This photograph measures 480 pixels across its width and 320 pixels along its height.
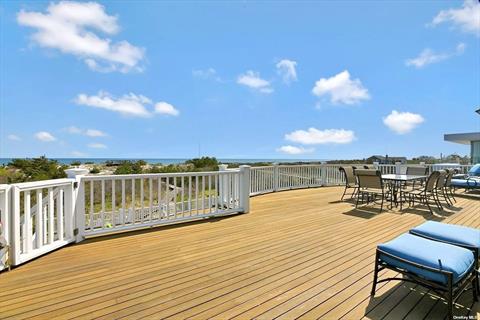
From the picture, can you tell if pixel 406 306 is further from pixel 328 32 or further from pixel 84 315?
pixel 328 32

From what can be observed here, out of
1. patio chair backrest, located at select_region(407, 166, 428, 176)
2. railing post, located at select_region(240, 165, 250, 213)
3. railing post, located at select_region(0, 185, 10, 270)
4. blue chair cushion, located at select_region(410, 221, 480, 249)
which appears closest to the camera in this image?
blue chair cushion, located at select_region(410, 221, 480, 249)

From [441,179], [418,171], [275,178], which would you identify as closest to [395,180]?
[441,179]

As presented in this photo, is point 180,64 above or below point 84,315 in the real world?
above

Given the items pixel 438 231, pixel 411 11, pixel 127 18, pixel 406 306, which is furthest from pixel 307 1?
pixel 406 306

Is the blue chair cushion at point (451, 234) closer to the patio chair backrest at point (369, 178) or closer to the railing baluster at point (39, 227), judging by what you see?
the patio chair backrest at point (369, 178)

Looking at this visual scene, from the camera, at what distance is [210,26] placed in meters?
8.59

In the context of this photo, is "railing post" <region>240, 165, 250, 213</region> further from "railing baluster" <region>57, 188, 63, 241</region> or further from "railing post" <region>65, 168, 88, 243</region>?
"railing baluster" <region>57, 188, 63, 241</region>

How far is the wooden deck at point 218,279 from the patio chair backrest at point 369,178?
1.41 metres

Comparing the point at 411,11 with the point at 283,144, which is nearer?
the point at 411,11

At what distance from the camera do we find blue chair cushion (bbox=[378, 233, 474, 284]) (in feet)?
5.55

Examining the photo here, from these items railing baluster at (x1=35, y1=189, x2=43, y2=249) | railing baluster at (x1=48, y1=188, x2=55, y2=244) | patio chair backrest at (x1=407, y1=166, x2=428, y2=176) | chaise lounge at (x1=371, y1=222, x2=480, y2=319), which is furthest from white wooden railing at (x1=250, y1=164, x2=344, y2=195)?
chaise lounge at (x1=371, y1=222, x2=480, y2=319)

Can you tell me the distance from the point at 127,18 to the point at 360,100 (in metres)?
13.7

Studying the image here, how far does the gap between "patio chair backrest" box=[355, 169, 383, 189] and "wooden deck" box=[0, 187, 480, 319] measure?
4.61 feet

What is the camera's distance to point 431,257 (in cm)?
179
